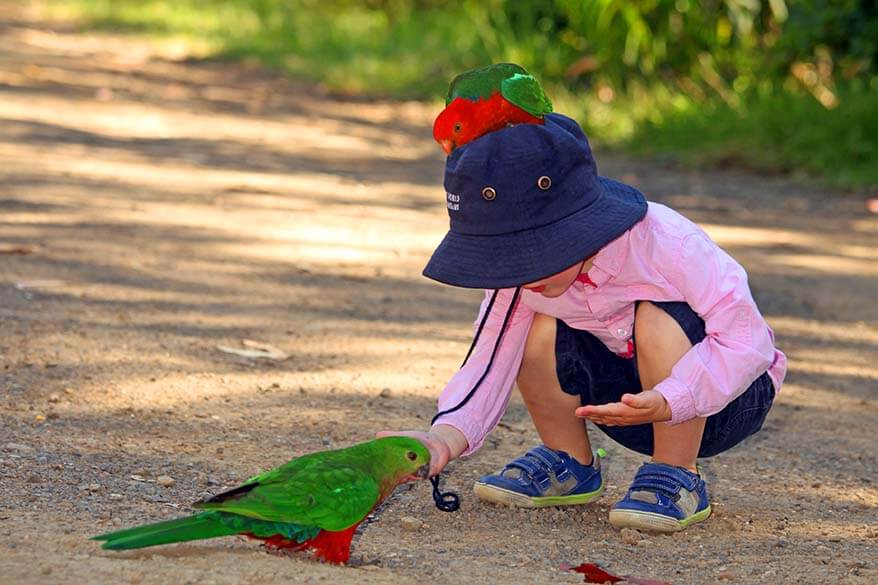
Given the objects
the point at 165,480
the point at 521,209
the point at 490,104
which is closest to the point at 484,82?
the point at 490,104

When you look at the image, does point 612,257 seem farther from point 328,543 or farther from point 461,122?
point 328,543

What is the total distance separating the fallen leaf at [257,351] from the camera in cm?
390

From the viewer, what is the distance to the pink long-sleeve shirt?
105 inches

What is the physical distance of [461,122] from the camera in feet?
8.24

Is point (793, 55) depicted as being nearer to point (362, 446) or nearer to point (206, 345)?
point (206, 345)

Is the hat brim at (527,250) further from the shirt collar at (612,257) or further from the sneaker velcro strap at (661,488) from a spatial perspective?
the sneaker velcro strap at (661,488)

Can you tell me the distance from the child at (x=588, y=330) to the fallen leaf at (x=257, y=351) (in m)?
1.12

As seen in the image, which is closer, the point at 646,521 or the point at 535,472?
the point at 646,521

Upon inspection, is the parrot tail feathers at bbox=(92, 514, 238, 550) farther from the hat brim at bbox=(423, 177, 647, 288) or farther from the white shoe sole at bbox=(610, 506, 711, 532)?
the white shoe sole at bbox=(610, 506, 711, 532)

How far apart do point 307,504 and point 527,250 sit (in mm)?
622

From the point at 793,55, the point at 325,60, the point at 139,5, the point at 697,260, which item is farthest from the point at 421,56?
the point at 697,260

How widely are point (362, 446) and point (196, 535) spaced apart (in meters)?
0.39

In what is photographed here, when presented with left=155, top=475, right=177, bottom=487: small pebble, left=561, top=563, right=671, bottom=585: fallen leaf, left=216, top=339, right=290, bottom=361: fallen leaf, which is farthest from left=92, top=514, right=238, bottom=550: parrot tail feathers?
left=216, top=339, right=290, bottom=361: fallen leaf

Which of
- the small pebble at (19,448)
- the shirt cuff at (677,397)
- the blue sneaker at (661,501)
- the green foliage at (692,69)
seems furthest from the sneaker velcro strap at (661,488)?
the green foliage at (692,69)
